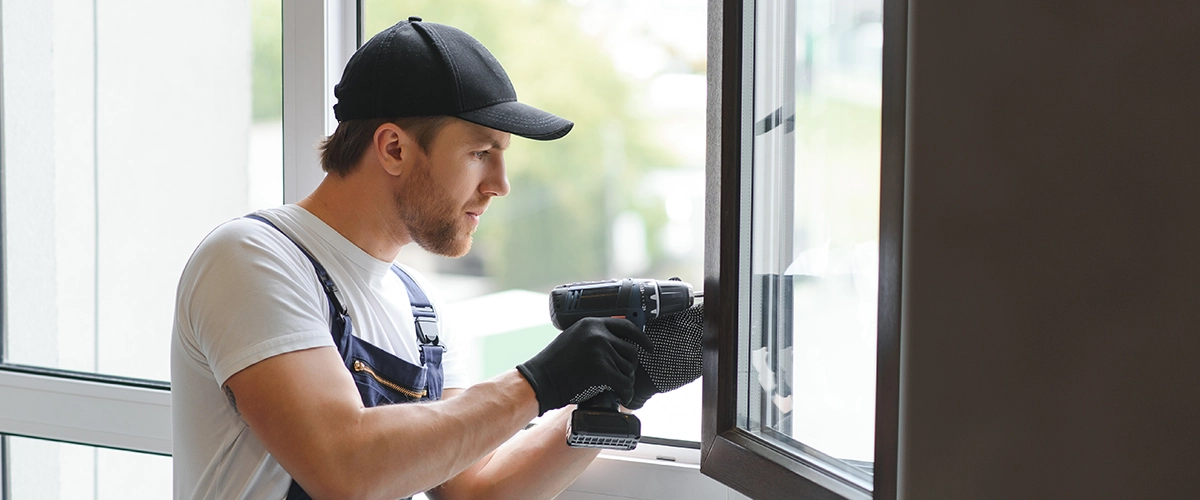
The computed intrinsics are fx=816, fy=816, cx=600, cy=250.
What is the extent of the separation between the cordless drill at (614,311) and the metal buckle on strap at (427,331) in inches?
9.9

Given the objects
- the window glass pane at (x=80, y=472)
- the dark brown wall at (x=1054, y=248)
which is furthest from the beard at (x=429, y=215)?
the window glass pane at (x=80, y=472)

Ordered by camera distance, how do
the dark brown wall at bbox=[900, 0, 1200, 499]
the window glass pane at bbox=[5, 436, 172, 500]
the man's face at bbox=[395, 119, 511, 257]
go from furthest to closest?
the window glass pane at bbox=[5, 436, 172, 500] < the man's face at bbox=[395, 119, 511, 257] < the dark brown wall at bbox=[900, 0, 1200, 499]

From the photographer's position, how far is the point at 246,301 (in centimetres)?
101

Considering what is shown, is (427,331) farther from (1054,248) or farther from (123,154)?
(1054,248)

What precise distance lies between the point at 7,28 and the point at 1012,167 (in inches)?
79.4

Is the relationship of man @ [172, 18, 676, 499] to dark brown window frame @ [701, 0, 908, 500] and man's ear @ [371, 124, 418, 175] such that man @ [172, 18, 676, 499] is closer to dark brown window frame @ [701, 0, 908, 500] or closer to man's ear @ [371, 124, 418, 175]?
man's ear @ [371, 124, 418, 175]

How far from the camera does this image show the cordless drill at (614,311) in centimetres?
116

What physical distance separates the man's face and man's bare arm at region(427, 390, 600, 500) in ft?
0.95

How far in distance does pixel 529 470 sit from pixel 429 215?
445 millimetres

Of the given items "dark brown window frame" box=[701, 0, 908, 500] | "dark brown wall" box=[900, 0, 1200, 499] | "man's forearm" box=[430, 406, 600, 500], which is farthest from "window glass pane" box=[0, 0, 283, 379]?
"dark brown wall" box=[900, 0, 1200, 499]

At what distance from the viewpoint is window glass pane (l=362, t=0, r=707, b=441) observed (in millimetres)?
1429

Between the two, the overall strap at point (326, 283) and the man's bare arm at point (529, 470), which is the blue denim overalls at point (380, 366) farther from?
the man's bare arm at point (529, 470)

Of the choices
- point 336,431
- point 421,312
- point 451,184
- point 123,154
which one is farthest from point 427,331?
point 123,154

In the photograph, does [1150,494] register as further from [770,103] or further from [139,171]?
[139,171]
